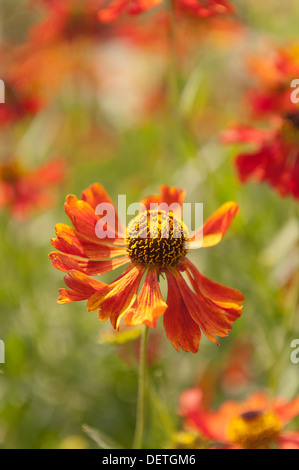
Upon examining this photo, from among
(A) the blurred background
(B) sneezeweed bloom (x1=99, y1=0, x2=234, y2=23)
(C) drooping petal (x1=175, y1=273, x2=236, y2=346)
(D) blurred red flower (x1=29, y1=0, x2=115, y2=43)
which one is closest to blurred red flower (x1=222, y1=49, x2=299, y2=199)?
(A) the blurred background

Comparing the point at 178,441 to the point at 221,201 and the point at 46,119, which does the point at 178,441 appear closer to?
the point at 221,201

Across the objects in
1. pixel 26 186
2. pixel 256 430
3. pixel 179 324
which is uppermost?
pixel 26 186

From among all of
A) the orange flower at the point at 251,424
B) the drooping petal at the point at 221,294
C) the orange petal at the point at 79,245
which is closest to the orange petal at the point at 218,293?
the drooping petal at the point at 221,294

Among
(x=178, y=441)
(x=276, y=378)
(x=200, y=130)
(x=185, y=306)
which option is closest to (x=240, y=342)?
(x=276, y=378)

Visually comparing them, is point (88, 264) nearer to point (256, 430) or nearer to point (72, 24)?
point (256, 430)

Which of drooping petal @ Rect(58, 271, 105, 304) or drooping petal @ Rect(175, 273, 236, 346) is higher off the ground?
drooping petal @ Rect(58, 271, 105, 304)

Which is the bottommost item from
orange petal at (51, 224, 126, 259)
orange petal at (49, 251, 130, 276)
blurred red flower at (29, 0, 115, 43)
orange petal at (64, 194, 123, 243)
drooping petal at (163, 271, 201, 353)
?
drooping petal at (163, 271, 201, 353)

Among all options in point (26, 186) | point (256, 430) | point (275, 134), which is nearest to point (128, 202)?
point (26, 186)

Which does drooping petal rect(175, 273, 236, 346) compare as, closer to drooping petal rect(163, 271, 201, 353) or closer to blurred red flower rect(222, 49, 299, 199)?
drooping petal rect(163, 271, 201, 353)
